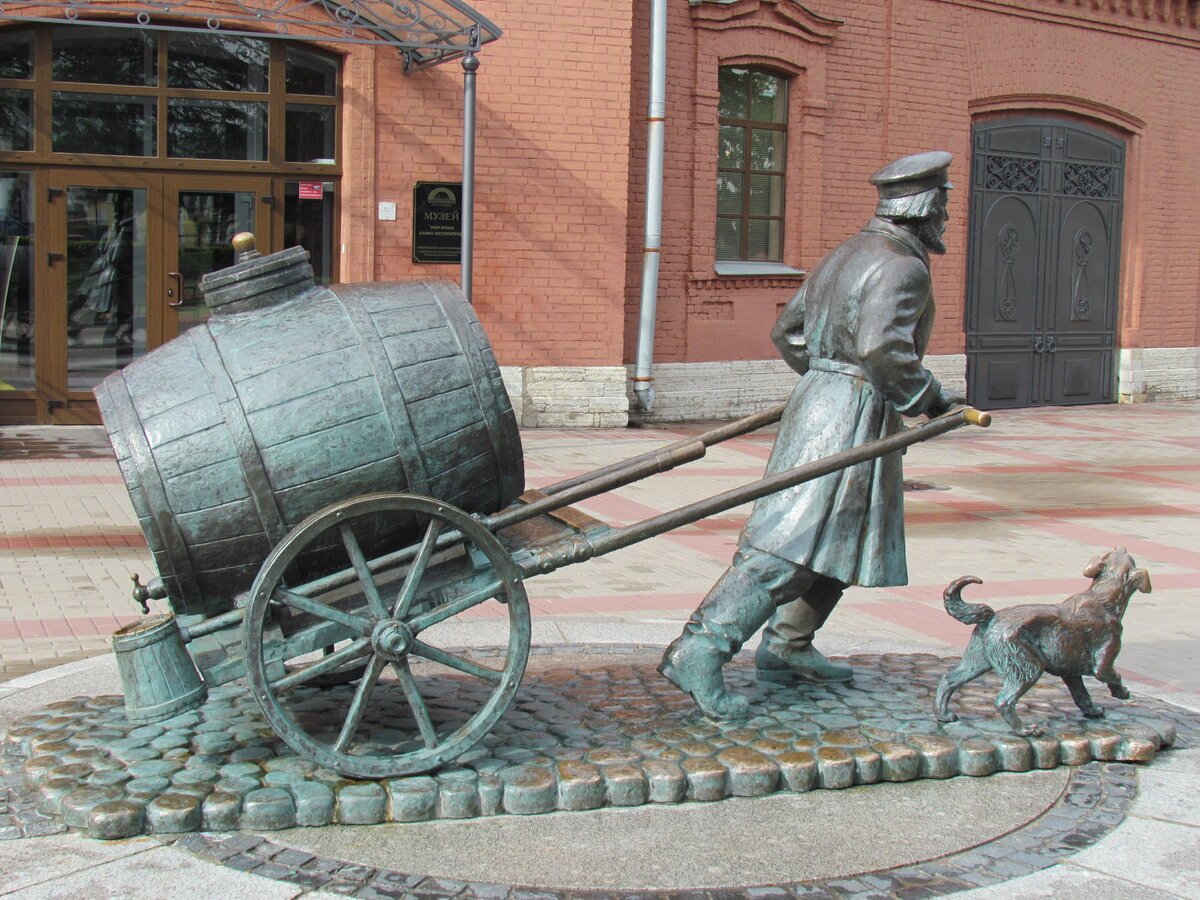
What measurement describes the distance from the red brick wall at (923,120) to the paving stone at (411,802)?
10.2 metres

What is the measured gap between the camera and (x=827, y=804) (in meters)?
3.86

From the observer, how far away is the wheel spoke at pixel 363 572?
145 inches

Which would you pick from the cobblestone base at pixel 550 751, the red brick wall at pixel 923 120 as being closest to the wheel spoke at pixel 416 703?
the cobblestone base at pixel 550 751

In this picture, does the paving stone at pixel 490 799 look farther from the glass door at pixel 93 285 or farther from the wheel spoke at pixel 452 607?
the glass door at pixel 93 285

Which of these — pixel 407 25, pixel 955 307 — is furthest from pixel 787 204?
pixel 407 25

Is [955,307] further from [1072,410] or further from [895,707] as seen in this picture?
[895,707]

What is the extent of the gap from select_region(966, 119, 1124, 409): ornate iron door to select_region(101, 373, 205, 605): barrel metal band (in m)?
13.7

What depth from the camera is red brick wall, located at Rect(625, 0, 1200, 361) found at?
13.9 metres

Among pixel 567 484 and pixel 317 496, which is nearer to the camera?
Result: pixel 317 496

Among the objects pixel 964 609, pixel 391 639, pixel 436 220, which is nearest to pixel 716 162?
pixel 436 220

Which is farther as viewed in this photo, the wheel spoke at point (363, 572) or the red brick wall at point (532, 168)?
the red brick wall at point (532, 168)

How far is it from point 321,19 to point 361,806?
30.1 ft

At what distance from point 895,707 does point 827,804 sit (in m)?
0.74

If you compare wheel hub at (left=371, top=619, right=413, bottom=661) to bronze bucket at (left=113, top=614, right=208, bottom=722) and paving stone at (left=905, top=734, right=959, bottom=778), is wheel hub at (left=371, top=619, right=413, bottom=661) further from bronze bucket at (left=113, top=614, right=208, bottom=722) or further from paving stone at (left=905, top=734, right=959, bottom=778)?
paving stone at (left=905, top=734, right=959, bottom=778)
